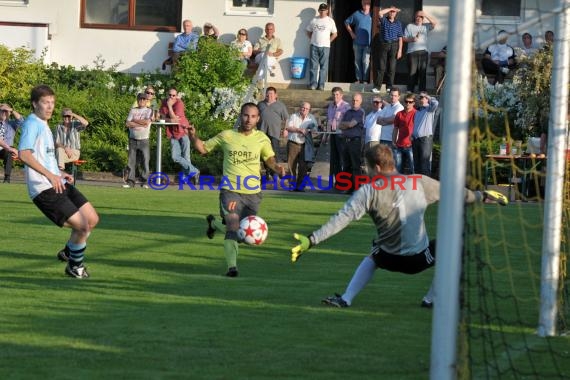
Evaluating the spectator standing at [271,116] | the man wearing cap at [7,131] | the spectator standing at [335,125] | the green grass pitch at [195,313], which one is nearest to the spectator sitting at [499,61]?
the spectator standing at [335,125]

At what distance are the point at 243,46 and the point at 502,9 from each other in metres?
6.84

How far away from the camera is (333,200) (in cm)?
2398

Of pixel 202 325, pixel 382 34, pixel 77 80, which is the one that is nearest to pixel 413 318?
pixel 202 325

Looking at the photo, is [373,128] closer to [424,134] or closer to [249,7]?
[424,134]

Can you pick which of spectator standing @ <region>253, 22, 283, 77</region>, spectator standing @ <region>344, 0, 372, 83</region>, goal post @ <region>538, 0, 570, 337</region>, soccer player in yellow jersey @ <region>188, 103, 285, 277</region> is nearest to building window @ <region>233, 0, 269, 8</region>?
spectator standing @ <region>253, 22, 283, 77</region>

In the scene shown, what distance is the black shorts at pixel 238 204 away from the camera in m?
13.3

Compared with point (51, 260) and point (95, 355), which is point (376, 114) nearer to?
point (51, 260)

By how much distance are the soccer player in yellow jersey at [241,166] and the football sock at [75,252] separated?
1.58 m

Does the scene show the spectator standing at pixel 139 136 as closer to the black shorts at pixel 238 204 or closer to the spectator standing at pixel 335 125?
the spectator standing at pixel 335 125

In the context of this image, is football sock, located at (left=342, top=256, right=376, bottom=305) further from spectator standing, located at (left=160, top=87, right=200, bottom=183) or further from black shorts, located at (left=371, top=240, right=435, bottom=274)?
spectator standing, located at (left=160, top=87, right=200, bottom=183)

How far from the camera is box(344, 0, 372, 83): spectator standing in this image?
103ft

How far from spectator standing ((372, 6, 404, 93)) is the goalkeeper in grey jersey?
791 inches

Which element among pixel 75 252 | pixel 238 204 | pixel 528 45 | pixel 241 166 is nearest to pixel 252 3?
pixel 528 45

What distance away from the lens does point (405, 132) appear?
993 inches
